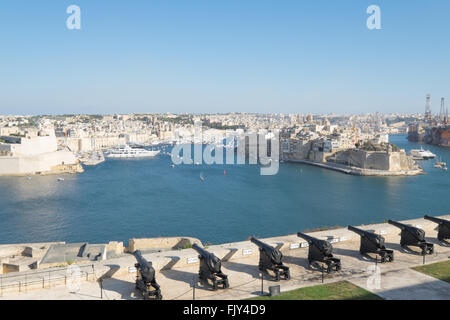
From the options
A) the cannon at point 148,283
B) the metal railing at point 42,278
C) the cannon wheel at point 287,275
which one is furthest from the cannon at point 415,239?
the metal railing at point 42,278

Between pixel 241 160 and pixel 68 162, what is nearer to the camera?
pixel 68 162

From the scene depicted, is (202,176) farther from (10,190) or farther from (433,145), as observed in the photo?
(433,145)

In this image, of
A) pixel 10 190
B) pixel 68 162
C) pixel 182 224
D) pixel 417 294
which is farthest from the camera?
pixel 68 162

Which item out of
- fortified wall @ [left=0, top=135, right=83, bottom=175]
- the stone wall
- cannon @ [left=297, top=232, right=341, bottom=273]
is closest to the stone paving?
cannon @ [left=297, top=232, right=341, bottom=273]

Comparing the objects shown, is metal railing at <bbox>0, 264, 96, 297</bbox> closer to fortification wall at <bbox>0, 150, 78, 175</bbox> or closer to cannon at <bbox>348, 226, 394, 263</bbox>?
cannon at <bbox>348, 226, 394, 263</bbox>

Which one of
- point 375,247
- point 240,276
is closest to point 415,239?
point 375,247

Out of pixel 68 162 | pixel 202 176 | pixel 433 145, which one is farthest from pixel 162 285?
pixel 433 145

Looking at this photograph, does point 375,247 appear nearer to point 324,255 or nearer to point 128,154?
point 324,255
